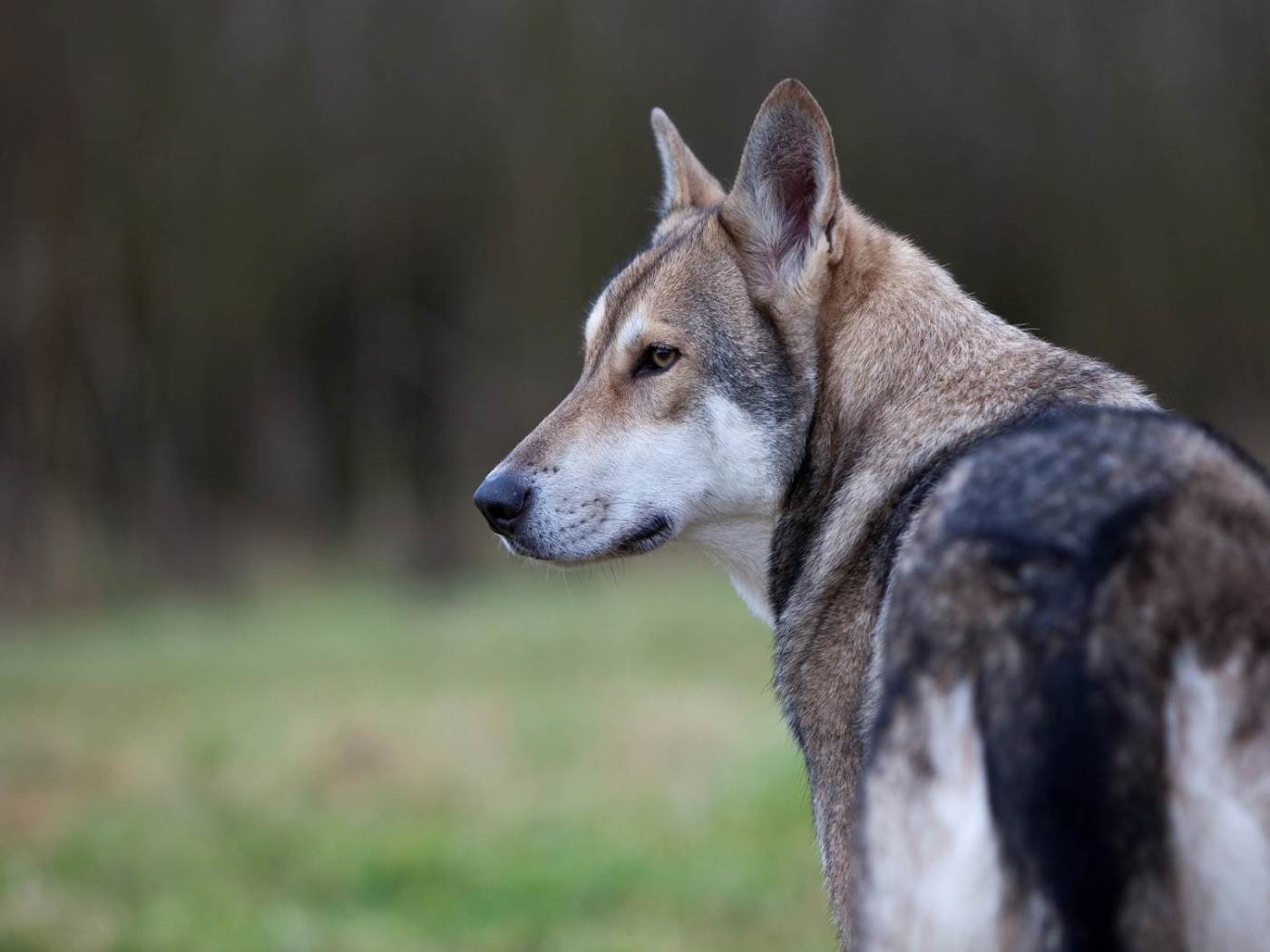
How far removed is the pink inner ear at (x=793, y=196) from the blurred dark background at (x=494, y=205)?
30.7ft

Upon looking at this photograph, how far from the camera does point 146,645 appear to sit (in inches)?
400

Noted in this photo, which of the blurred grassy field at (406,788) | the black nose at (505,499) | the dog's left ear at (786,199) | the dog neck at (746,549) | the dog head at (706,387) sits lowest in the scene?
the blurred grassy field at (406,788)

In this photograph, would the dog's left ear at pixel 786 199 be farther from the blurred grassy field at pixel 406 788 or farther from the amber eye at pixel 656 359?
the blurred grassy field at pixel 406 788

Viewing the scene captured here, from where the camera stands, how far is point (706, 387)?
3.14m

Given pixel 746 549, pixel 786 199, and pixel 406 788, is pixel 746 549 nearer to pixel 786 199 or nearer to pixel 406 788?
pixel 786 199

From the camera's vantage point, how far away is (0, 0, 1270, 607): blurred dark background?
12055mm

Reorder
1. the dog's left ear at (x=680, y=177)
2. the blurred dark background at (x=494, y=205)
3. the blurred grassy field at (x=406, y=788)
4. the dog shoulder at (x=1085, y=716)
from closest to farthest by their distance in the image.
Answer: the dog shoulder at (x=1085, y=716) < the dog's left ear at (x=680, y=177) < the blurred grassy field at (x=406, y=788) < the blurred dark background at (x=494, y=205)

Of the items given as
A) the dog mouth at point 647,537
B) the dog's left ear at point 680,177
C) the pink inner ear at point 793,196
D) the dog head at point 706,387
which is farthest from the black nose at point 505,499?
the dog's left ear at point 680,177

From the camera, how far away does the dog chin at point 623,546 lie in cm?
321

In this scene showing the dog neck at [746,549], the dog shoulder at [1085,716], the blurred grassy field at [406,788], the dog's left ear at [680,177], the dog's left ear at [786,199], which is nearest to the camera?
the dog shoulder at [1085,716]

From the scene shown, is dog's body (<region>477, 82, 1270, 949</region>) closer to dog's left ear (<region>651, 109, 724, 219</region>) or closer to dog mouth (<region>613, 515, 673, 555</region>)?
dog mouth (<region>613, 515, 673, 555</region>)

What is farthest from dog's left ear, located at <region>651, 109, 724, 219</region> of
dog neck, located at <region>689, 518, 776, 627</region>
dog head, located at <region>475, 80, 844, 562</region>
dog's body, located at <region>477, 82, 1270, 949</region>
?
dog neck, located at <region>689, 518, 776, 627</region>

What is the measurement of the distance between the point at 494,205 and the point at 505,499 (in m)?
10.1

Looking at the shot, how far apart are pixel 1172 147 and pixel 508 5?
5.90 metres
